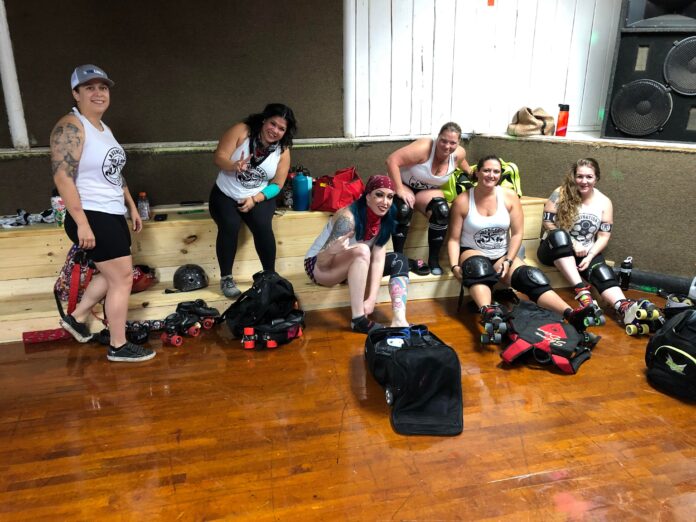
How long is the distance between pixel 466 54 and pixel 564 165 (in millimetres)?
1335

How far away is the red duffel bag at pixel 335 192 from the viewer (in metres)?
3.47

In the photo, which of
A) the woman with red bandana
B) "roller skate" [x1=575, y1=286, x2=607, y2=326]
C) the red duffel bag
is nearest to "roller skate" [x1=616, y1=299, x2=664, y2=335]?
"roller skate" [x1=575, y1=286, x2=607, y2=326]

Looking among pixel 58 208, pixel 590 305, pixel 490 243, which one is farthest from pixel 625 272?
pixel 58 208

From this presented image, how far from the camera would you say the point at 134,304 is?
295 centimetres

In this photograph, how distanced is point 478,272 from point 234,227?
4.75ft

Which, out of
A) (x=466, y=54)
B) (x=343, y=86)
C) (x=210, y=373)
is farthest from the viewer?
(x=466, y=54)

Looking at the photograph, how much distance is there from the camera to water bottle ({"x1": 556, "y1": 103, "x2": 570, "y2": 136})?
4270 millimetres

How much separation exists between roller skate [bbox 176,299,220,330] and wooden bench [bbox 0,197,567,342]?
0.10m

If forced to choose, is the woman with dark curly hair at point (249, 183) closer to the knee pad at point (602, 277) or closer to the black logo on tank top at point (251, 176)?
the black logo on tank top at point (251, 176)

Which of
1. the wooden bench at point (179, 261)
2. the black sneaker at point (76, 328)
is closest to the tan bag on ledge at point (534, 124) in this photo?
the wooden bench at point (179, 261)

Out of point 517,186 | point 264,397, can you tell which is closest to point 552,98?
point 517,186

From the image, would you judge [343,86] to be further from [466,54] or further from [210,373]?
[210,373]

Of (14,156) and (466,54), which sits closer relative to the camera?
(14,156)

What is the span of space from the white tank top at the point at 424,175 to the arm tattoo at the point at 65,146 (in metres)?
1.98
